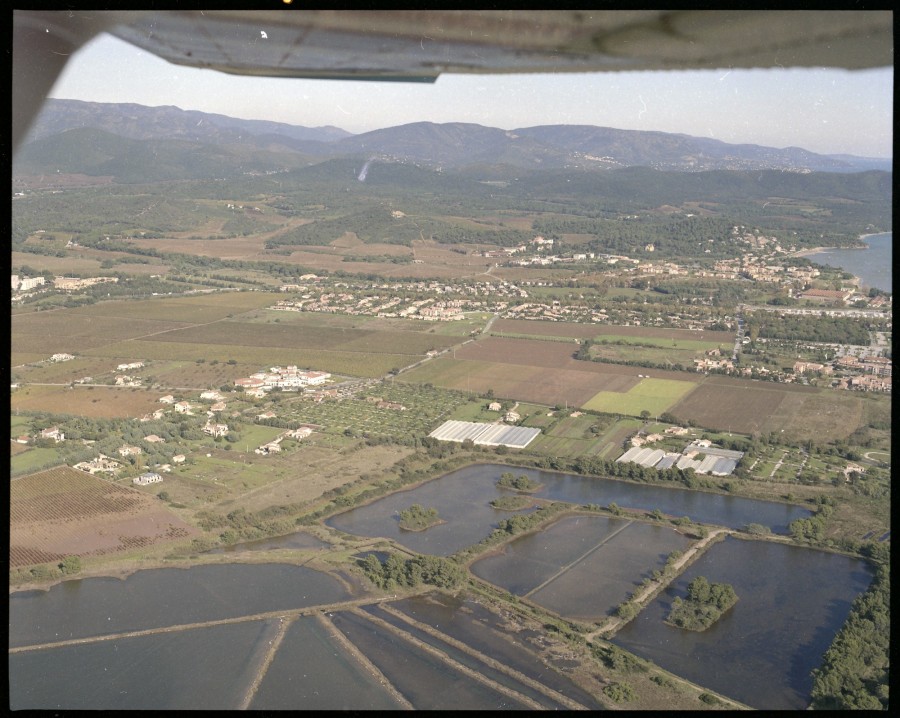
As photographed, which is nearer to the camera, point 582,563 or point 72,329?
point 582,563

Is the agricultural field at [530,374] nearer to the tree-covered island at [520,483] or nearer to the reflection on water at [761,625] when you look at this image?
the tree-covered island at [520,483]

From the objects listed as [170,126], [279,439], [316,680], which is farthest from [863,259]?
[170,126]

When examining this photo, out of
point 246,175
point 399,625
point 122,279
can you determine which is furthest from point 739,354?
point 246,175

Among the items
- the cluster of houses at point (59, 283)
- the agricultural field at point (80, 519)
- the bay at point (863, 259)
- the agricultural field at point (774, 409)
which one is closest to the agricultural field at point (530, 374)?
the agricultural field at point (774, 409)

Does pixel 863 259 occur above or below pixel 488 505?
above

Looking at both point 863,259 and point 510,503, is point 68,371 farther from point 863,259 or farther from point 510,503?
point 863,259

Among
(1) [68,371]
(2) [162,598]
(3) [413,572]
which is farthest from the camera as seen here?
(1) [68,371]
